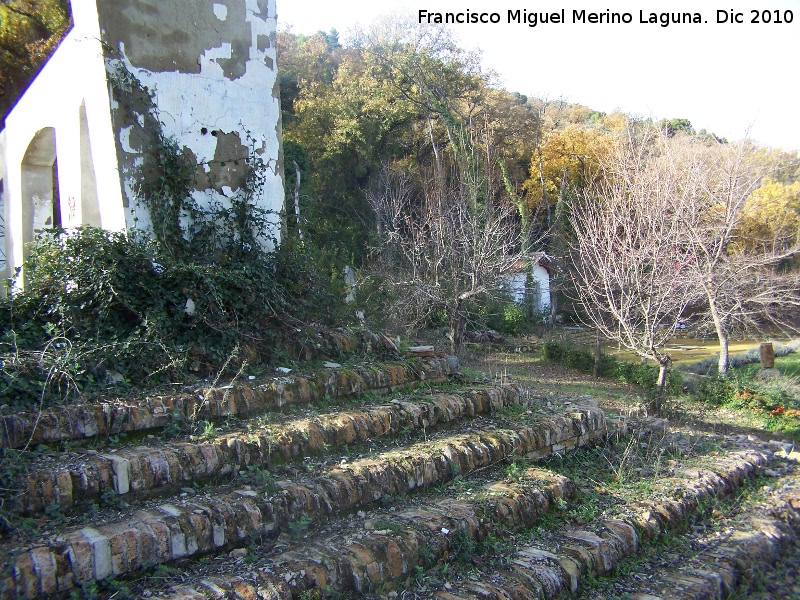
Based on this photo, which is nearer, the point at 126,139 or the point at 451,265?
the point at 126,139

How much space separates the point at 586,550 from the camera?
403cm

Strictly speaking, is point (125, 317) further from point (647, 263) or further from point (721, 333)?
point (721, 333)

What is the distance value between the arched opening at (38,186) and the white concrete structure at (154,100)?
1.94 feet

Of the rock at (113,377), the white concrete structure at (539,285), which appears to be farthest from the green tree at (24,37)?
the white concrete structure at (539,285)

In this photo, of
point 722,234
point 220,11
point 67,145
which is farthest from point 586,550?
point 722,234

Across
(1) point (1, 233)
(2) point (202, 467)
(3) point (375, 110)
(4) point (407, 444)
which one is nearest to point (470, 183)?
(3) point (375, 110)

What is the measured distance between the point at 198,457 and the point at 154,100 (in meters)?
3.61

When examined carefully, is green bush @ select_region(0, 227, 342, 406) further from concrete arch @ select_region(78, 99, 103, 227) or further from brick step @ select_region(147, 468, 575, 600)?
brick step @ select_region(147, 468, 575, 600)

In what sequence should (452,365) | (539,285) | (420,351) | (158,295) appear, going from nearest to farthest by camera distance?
(158,295) → (420,351) → (452,365) → (539,285)

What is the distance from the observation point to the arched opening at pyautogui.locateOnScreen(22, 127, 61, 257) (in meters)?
7.64

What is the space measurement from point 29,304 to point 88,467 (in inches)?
77.8

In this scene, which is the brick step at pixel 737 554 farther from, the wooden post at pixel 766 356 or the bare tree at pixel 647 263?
the wooden post at pixel 766 356

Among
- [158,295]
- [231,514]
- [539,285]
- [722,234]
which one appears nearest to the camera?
[231,514]

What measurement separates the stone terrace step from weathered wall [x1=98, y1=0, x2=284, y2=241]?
4283 mm
